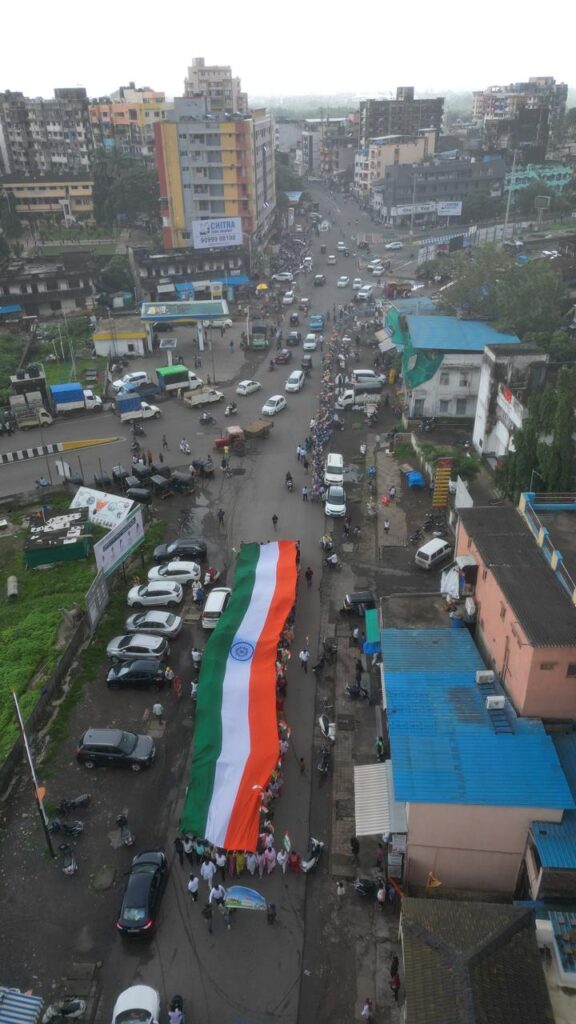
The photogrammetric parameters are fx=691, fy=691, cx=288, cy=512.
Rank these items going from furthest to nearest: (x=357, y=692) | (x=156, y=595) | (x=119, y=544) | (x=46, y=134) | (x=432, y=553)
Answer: (x=46, y=134)
(x=432, y=553)
(x=119, y=544)
(x=156, y=595)
(x=357, y=692)

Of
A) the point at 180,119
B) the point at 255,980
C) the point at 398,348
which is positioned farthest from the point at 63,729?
the point at 180,119

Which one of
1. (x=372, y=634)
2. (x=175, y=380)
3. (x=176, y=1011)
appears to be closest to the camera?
(x=176, y=1011)

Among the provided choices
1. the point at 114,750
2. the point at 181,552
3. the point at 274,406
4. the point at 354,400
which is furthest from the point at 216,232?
the point at 114,750

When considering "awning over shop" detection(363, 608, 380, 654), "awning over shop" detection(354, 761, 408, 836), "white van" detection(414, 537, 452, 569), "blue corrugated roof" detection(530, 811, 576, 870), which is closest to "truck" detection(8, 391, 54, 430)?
"white van" detection(414, 537, 452, 569)

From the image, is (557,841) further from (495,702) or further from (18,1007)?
(18,1007)

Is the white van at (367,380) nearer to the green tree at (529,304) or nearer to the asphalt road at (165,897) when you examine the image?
the green tree at (529,304)

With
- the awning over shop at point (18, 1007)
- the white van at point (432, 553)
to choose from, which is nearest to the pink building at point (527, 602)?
the white van at point (432, 553)
